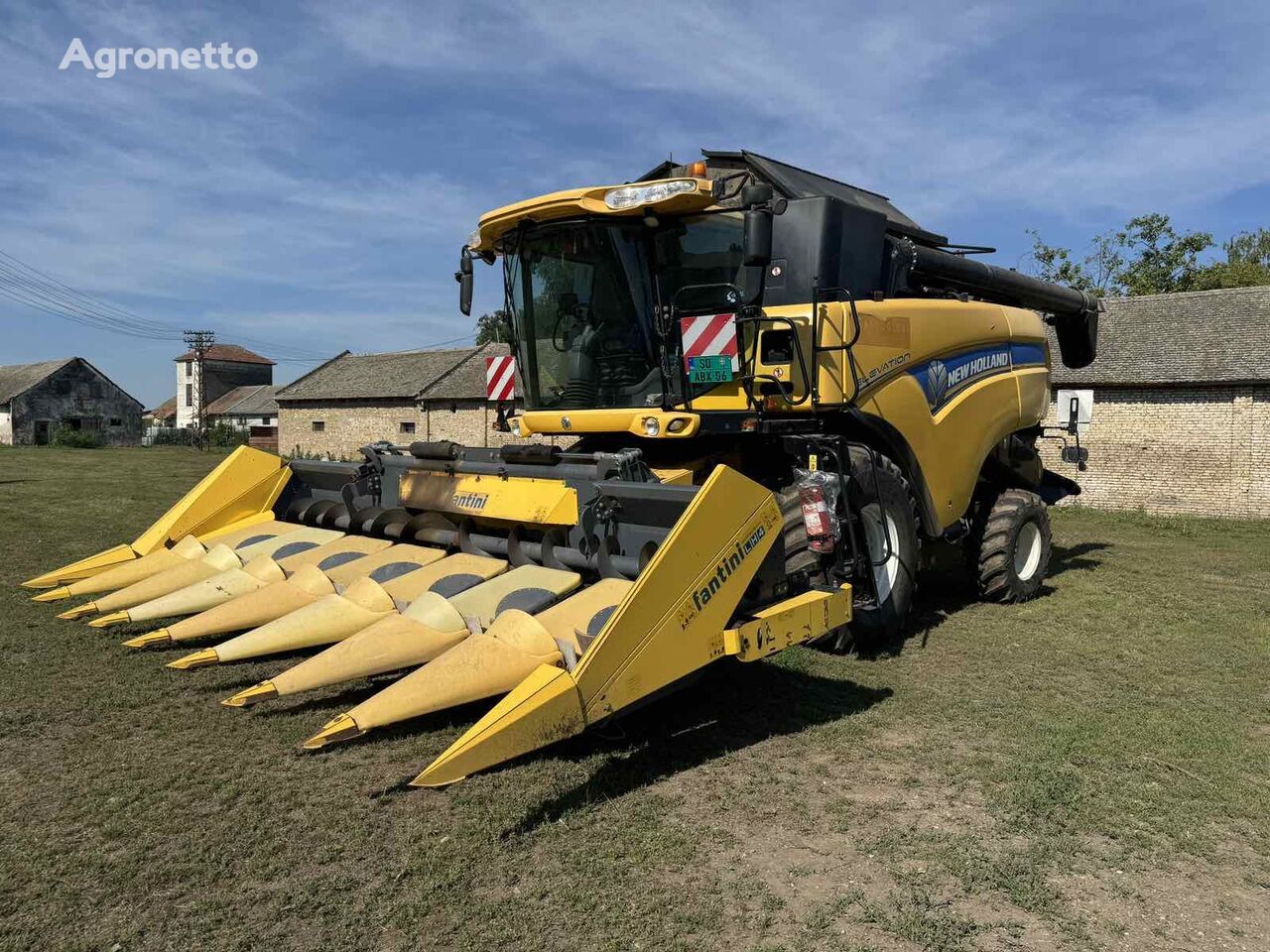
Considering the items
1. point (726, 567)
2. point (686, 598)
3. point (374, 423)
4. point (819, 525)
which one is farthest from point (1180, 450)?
point (374, 423)

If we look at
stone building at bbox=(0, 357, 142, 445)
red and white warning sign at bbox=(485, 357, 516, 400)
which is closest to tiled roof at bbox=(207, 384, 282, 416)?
stone building at bbox=(0, 357, 142, 445)

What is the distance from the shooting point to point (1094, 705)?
522 cm

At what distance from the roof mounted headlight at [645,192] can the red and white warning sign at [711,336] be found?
29.4 inches

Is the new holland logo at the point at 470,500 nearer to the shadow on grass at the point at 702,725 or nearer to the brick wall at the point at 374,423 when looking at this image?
the shadow on grass at the point at 702,725

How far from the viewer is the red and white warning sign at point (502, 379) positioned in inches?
280

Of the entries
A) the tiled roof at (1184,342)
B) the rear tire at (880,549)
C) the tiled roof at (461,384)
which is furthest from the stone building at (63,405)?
the rear tire at (880,549)

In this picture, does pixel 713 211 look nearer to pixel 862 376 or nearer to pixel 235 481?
pixel 862 376

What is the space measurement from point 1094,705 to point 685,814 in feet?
9.30

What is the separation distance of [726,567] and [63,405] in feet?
205

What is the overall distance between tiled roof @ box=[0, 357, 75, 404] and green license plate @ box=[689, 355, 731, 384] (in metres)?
59.5

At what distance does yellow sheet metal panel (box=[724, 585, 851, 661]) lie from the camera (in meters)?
4.08

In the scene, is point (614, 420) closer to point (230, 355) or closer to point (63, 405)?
point (63, 405)

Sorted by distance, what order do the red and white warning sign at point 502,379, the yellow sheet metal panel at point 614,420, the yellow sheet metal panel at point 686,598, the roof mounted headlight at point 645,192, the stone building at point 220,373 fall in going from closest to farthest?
the yellow sheet metal panel at point 686,598 < the roof mounted headlight at point 645,192 < the yellow sheet metal panel at point 614,420 < the red and white warning sign at point 502,379 < the stone building at point 220,373

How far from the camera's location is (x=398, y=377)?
112 ft
